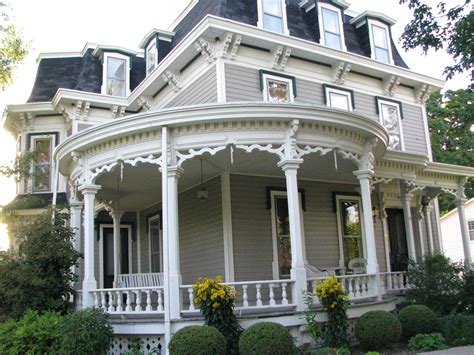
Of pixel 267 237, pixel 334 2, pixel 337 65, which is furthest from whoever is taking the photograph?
pixel 334 2

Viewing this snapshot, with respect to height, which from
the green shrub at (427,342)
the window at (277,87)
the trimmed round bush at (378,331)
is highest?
the window at (277,87)

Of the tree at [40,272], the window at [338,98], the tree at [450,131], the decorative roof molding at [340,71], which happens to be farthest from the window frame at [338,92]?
the tree at [450,131]

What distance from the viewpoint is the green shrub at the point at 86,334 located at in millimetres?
8055

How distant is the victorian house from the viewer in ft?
29.7

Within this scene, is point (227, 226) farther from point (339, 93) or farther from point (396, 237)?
point (396, 237)

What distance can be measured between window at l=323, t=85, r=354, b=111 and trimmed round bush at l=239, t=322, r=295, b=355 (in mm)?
8243

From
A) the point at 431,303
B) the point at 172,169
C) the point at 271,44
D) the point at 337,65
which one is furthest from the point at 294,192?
the point at 337,65

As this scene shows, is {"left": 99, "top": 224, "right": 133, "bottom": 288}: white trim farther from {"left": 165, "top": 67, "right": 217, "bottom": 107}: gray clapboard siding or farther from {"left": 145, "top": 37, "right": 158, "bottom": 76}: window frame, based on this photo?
{"left": 145, "top": 37, "right": 158, "bottom": 76}: window frame

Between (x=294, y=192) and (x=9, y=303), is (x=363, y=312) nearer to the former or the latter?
(x=294, y=192)

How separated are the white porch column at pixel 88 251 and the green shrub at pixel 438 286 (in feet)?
21.9

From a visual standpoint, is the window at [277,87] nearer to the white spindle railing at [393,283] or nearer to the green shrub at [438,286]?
the white spindle railing at [393,283]

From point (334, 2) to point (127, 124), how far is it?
30.5 feet

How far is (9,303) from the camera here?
1034 centimetres

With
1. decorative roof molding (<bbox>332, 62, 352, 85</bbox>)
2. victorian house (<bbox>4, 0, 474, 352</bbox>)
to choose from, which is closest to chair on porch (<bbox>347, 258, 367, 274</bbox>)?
victorian house (<bbox>4, 0, 474, 352</bbox>)
